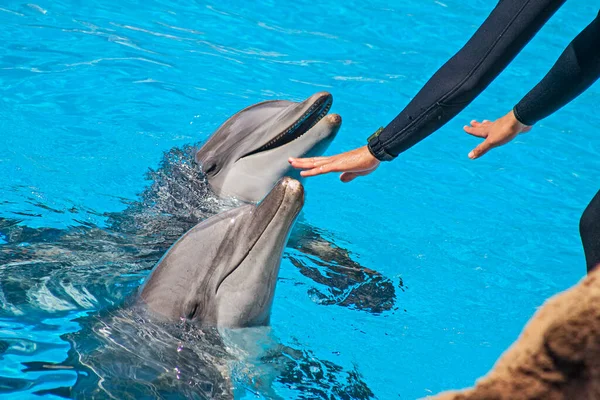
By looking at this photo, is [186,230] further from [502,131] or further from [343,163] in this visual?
[502,131]

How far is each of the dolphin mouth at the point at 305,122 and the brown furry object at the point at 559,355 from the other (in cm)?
492

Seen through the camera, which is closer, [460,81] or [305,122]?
[460,81]

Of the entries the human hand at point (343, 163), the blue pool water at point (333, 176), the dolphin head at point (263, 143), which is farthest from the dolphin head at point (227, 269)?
the dolphin head at point (263, 143)

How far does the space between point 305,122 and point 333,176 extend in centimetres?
240

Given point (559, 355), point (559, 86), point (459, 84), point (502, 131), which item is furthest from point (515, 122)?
point (559, 355)

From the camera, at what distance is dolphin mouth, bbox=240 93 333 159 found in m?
5.93

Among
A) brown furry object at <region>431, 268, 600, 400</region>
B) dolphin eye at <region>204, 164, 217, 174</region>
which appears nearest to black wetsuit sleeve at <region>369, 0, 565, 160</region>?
dolphin eye at <region>204, 164, 217, 174</region>

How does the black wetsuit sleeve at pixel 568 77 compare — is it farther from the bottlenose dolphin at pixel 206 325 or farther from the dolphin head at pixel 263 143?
the dolphin head at pixel 263 143

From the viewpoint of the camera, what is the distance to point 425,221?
7.75 m

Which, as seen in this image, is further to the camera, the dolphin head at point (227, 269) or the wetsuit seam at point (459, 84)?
the dolphin head at point (227, 269)

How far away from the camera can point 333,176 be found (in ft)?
27.4

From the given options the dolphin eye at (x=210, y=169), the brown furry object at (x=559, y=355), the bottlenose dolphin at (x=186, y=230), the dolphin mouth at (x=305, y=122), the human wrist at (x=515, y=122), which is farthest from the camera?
the dolphin eye at (x=210, y=169)

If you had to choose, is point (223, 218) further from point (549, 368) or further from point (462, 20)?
point (462, 20)

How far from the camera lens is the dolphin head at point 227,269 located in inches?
161
